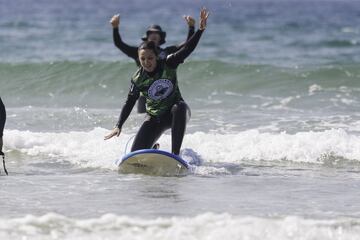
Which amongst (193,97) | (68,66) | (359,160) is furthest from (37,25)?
(359,160)

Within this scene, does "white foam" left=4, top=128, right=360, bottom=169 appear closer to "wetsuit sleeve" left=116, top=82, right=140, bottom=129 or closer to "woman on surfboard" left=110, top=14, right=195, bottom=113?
"wetsuit sleeve" left=116, top=82, right=140, bottom=129

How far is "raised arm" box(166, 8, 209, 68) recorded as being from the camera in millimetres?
9266

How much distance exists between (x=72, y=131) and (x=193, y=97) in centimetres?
457

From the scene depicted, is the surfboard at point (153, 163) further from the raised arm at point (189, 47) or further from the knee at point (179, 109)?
the raised arm at point (189, 47)

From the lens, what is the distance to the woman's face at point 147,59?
946 cm

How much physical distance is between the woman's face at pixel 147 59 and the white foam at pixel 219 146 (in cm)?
177

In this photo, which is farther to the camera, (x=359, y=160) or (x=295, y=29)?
(x=295, y=29)

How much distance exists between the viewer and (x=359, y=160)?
11.4 metres

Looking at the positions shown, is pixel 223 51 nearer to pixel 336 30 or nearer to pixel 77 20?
pixel 336 30

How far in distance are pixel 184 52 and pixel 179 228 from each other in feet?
9.45

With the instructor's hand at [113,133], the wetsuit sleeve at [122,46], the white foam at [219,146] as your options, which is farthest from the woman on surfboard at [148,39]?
the white foam at [219,146]

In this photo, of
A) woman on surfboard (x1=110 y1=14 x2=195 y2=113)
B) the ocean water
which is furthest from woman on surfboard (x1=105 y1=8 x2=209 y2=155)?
the ocean water

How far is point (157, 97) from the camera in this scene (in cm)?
987

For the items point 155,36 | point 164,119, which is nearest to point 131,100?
point 164,119
